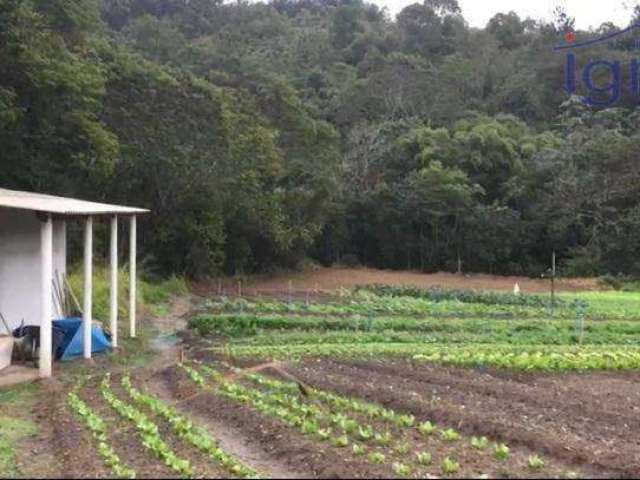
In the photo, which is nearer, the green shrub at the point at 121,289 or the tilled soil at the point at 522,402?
the tilled soil at the point at 522,402

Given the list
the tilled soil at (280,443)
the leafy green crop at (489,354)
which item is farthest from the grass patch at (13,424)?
the leafy green crop at (489,354)

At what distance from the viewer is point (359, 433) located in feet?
31.7

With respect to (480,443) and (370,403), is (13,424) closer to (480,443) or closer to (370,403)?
(370,403)

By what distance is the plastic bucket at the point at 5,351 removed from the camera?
1513 cm

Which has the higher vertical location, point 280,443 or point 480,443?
point 480,443

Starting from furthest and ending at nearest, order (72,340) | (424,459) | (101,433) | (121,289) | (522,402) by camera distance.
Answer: (121,289) → (72,340) → (522,402) → (101,433) → (424,459)

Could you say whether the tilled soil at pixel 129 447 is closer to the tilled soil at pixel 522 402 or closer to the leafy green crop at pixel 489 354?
the tilled soil at pixel 522 402

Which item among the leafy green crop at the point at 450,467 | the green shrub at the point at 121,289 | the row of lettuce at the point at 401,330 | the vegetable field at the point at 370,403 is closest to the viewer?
the leafy green crop at the point at 450,467

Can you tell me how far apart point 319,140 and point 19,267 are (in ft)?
80.4

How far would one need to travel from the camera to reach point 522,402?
12.8 m

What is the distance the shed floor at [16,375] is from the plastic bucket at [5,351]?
4.3 inches

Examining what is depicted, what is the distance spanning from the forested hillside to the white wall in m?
5.25

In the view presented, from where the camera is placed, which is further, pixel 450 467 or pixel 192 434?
pixel 192 434

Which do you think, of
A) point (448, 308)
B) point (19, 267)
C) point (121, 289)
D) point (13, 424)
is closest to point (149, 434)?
point (13, 424)
